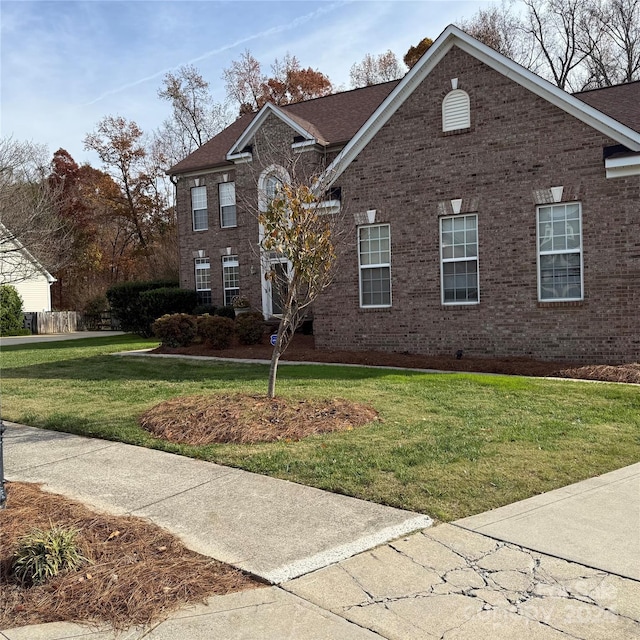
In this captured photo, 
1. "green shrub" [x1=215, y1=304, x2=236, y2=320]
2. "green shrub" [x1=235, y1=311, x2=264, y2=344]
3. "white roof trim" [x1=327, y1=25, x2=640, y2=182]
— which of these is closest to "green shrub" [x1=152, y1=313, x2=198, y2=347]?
"green shrub" [x1=235, y1=311, x2=264, y2=344]

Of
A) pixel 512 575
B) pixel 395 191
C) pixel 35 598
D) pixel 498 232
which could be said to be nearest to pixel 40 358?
pixel 395 191

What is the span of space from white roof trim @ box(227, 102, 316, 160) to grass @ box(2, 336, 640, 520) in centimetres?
950

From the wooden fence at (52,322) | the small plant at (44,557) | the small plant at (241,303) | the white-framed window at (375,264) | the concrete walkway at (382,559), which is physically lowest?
the concrete walkway at (382,559)

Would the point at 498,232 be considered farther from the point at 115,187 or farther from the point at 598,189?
the point at 115,187

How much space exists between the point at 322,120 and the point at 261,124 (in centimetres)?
223

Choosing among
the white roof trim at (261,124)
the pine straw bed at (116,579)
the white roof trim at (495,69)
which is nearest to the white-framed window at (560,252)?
the white roof trim at (495,69)

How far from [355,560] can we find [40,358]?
1600cm

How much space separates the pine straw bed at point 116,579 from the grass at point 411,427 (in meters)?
1.65

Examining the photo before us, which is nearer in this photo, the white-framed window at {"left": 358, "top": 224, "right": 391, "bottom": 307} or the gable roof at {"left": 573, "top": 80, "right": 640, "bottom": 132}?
the gable roof at {"left": 573, "top": 80, "right": 640, "bottom": 132}

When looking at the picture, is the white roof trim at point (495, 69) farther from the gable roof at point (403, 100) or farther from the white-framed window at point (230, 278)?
the white-framed window at point (230, 278)

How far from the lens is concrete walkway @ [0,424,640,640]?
345cm

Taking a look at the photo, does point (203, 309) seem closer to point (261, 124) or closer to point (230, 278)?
point (230, 278)

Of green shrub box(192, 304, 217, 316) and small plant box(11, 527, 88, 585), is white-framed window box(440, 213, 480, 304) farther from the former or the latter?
small plant box(11, 527, 88, 585)

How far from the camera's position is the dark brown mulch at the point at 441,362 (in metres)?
12.3
